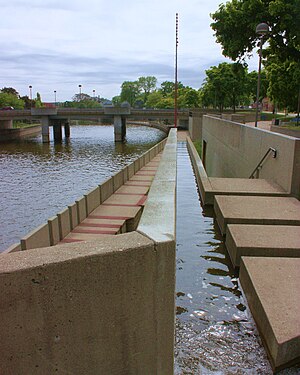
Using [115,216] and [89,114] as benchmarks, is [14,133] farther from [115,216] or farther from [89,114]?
[115,216]

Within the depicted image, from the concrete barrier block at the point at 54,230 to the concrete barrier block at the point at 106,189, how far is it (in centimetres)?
406

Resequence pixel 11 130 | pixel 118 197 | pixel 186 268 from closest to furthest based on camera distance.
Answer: pixel 186 268 → pixel 118 197 → pixel 11 130

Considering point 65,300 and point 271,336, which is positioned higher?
point 65,300

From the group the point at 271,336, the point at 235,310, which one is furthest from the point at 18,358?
the point at 235,310

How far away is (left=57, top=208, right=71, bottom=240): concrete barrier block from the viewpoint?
11172mm

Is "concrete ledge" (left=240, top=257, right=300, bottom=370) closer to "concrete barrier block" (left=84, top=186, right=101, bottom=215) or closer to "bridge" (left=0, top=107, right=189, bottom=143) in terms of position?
"concrete barrier block" (left=84, top=186, right=101, bottom=215)

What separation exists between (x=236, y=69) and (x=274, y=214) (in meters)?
24.5

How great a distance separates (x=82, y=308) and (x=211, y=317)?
2.85 meters

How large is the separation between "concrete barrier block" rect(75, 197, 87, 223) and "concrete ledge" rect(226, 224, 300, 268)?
6878mm

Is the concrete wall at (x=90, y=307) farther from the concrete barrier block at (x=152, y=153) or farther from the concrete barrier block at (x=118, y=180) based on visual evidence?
the concrete barrier block at (x=152, y=153)

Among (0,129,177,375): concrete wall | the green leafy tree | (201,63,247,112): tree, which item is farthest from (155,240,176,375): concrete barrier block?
the green leafy tree

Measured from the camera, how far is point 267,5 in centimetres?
2389

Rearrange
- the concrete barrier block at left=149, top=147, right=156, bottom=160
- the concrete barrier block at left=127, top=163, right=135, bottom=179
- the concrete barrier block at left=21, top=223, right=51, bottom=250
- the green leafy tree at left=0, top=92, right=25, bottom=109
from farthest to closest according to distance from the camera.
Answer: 1. the green leafy tree at left=0, top=92, right=25, bottom=109
2. the concrete barrier block at left=149, top=147, right=156, bottom=160
3. the concrete barrier block at left=127, top=163, right=135, bottom=179
4. the concrete barrier block at left=21, top=223, right=51, bottom=250

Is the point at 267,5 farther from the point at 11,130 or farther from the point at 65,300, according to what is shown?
the point at 11,130
